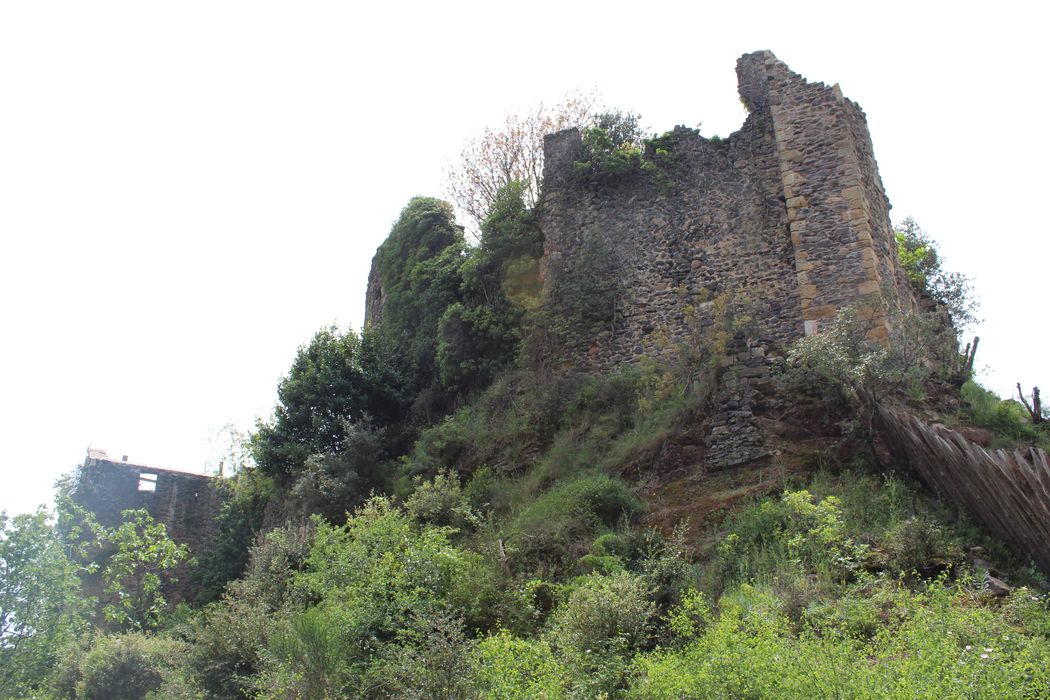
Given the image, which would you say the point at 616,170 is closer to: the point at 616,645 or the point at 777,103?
the point at 777,103

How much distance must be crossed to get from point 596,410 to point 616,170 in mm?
5309

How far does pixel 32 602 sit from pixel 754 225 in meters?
14.5

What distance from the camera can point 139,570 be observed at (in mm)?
23781

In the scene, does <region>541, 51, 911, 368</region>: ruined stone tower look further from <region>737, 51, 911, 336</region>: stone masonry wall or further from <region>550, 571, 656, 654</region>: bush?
<region>550, 571, 656, 654</region>: bush

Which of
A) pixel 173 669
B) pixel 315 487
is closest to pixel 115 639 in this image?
pixel 173 669

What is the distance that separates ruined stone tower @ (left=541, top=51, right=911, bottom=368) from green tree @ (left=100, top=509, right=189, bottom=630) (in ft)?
37.6

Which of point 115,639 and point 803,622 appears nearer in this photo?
point 803,622

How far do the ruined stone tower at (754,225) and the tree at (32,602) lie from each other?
10.3m

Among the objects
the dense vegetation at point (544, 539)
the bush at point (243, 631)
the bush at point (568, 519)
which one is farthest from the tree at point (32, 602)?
the bush at point (568, 519)

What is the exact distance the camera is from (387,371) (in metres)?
20.0

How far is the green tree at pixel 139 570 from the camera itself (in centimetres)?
2092

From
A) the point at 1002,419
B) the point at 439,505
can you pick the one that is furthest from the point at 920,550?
the point at 439,505

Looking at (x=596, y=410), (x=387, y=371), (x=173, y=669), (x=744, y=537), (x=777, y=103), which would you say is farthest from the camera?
(x=387, y=371)

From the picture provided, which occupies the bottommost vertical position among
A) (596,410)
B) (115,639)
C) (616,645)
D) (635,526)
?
(115,639)
